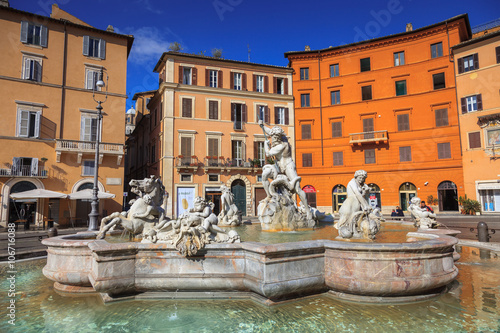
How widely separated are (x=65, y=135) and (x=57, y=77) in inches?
178

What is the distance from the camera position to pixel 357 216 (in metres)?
5.46

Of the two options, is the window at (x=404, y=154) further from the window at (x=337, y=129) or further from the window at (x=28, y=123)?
the window at (x=28, y=123)

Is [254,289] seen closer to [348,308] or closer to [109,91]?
[348,308]

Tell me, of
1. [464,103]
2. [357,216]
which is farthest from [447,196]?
[357,216]

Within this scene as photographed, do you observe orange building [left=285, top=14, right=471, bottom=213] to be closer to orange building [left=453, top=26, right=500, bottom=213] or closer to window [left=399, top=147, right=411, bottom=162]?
window [left=399, top=147, right=411, bottom=162]

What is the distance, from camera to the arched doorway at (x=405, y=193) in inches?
1123

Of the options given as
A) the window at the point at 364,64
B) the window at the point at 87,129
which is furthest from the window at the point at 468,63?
the window at the point at 87,129

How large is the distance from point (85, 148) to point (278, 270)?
23174mm

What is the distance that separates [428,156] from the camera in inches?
1114

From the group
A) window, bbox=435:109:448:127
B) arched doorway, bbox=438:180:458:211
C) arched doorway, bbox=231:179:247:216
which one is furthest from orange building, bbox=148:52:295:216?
arched doorway, bbox=438:180:458:211

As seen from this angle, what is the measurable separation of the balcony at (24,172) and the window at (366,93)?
92.9 feet

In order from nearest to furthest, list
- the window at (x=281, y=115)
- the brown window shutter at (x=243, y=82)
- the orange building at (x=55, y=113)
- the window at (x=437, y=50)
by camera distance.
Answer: the orange building at (x=55, y=113) → the window at (x=437, y=50) → the brown window shutter at (x=243, y=82) → the window at (x=281, y=115)

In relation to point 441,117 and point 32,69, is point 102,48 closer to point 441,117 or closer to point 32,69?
point 32,69

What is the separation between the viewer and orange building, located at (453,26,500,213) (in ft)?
82.9
